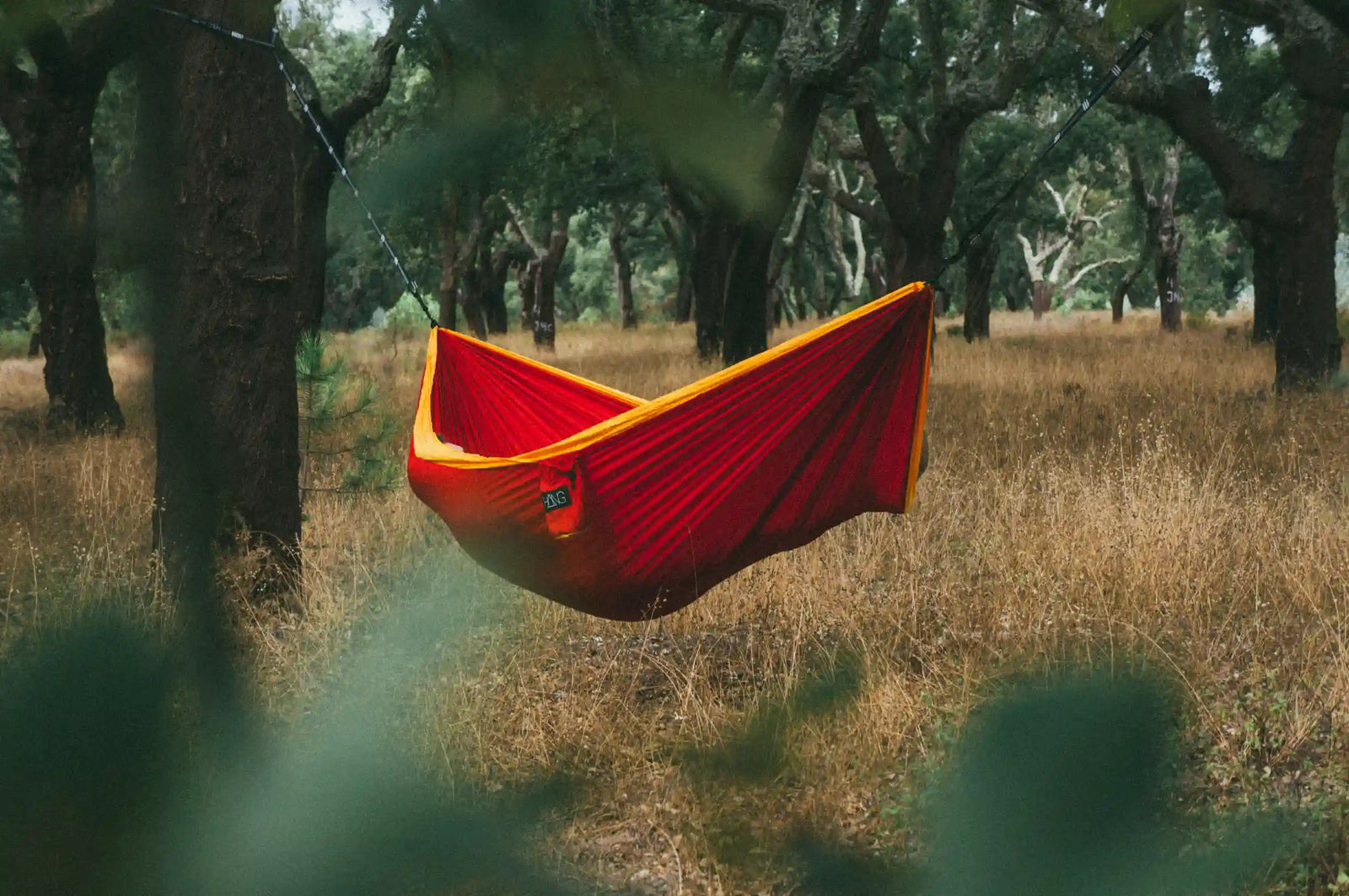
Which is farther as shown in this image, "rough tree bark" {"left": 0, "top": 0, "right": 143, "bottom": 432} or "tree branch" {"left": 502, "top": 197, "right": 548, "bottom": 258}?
"tree branch" {"left": 502, "top": 197, "right": 548, "bottom": 258}

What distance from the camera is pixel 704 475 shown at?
3.62 meters

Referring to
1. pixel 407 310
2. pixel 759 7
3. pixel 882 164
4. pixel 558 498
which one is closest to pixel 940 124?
pixel 882 164

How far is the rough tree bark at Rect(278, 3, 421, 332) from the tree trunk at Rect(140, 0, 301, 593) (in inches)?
250

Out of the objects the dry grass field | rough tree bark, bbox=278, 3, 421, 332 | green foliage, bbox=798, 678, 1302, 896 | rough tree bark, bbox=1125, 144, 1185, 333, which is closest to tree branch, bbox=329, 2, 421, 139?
rough tree bark, bbox=278, 3, 421, 332

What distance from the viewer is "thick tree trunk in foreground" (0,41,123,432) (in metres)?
8.95

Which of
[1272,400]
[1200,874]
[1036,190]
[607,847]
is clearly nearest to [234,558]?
[607,847]

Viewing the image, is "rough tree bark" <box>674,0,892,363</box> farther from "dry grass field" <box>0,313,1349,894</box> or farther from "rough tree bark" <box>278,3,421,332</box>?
"dry grass field" <box>0,313,1349,894</box>

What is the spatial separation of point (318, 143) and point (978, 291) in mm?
13034

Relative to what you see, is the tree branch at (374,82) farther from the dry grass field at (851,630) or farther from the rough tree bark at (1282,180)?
the rough tree bark at (1282,180)

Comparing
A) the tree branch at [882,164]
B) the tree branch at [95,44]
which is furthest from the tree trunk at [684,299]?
the tree branch at [95,44]

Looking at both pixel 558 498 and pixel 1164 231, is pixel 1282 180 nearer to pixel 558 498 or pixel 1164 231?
pixel 558 498

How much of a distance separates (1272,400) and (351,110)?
24.8ft

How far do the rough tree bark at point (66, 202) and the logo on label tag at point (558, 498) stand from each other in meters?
6.79

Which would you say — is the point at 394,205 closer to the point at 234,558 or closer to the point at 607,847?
the point at 234,558
